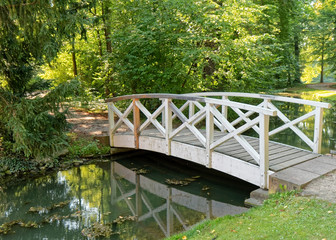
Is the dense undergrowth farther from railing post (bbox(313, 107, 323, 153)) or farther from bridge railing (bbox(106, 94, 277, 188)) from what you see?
railing post (bbox(313, 107, 323, 153))

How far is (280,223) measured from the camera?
12.3 ft

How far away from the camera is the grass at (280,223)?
347cm

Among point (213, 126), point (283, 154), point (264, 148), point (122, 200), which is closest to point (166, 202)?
point (122, 200)

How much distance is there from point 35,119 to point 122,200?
2.52 m

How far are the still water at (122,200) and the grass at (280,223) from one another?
1111mm

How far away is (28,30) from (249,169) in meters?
5.55

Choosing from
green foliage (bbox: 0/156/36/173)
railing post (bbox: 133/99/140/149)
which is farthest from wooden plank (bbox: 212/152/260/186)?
green foliage (bbox: 0/156/36/173)

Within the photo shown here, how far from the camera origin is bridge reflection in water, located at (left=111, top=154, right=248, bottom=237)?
545 centimetres

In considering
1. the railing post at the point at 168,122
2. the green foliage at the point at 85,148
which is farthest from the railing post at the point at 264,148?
the green foliage at the point at 85,148

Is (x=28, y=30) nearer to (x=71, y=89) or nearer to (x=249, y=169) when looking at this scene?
(x=71, y=89)

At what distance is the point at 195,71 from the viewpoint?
447 inches

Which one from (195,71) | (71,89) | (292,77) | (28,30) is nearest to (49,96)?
(71,89)

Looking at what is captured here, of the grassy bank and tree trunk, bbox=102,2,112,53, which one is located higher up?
tree trunk, bbox=102,2,112,53

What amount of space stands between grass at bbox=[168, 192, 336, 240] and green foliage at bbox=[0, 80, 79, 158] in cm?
420
